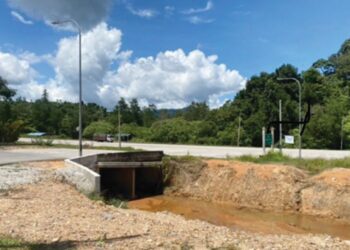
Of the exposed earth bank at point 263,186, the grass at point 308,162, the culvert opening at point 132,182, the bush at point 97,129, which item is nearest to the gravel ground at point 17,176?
the culvert opening at point 132,182

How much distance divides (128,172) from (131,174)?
0.36 metres

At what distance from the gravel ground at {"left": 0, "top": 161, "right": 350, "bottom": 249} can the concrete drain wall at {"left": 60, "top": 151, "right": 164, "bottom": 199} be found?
11.0m

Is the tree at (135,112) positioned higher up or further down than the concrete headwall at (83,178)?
higher up

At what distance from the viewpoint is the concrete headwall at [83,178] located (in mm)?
18859

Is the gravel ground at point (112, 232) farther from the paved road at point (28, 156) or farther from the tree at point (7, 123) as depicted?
the tree at point (7, 123)

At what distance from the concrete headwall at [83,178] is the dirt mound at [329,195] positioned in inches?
392

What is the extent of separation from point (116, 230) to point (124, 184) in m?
17.1

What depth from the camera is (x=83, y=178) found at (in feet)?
62.8

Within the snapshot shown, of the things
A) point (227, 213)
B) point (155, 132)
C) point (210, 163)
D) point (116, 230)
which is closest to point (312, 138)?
point (155, 132)

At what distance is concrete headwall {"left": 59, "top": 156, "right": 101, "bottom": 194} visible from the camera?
18.9m

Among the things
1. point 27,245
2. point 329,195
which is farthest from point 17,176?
point 329,195

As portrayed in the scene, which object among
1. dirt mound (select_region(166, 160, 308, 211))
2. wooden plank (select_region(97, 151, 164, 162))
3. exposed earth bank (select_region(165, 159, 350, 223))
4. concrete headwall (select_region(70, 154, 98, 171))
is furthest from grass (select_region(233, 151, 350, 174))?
concrete headwall (select_region(70, 154, 98, 171))

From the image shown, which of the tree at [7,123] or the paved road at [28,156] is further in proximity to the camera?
the tree at [7,123]

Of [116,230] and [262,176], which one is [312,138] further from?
[116,230]
